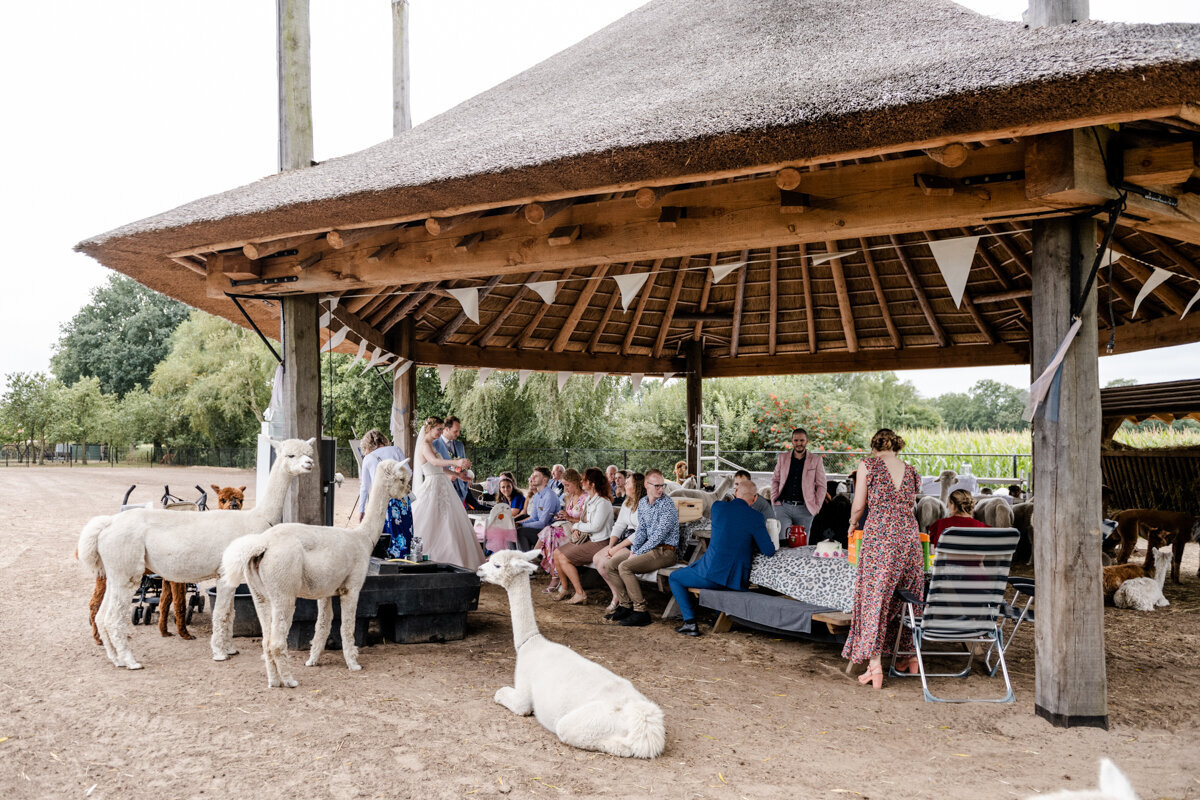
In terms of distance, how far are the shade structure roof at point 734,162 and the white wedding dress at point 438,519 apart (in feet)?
7.19

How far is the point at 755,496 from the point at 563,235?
8.87 ft

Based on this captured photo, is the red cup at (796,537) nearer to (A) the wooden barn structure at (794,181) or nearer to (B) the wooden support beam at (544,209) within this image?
(A) the wooden barn structure at (794,181)

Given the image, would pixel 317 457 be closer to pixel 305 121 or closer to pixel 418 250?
pixel 418 250

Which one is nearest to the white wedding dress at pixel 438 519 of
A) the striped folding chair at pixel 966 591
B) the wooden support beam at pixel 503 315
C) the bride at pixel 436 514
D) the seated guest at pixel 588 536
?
the bride at pixel 436 514

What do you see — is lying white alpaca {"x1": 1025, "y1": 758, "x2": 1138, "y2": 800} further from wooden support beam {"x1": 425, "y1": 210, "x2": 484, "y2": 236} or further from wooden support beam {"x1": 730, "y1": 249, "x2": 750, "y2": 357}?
wooden support beam {"x1": 730, "y1": 249, "x2": 750, "y2": 357}

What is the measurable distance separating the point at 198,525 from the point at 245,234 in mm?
2040

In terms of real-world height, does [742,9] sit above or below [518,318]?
above

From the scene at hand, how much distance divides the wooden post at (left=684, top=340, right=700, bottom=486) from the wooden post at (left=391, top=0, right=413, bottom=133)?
5371 millimetres

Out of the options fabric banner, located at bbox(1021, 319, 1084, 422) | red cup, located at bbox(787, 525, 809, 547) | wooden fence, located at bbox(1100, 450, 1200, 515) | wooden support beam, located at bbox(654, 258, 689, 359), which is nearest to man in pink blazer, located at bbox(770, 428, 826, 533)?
red cup, located at bbox(787, 525, 809, 547)

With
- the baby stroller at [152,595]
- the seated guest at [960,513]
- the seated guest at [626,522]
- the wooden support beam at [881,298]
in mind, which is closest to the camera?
the seated guest at [960,513]

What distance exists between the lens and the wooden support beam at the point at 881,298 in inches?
359

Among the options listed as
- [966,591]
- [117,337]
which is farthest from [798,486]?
[117,337]

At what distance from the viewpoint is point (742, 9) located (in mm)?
6930

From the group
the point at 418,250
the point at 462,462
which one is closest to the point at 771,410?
the point at 462,462
